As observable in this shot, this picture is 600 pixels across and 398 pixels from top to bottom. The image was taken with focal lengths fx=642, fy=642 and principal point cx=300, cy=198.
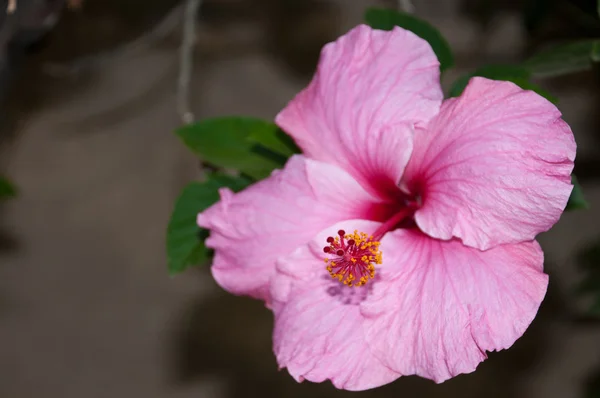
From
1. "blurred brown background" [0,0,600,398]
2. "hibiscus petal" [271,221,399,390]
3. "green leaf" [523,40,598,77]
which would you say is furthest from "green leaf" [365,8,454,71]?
"blurred brown background" [0,0,600,398]

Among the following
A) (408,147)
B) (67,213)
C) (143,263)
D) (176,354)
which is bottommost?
(176,354)

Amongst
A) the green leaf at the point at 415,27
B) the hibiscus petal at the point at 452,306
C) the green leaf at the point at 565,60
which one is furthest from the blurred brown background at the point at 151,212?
the hibiscus petal at the point at 452,306

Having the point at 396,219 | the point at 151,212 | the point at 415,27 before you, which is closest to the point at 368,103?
the point at 396,219

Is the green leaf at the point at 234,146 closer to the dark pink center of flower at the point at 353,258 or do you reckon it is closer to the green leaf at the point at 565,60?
the dark pink center of flower at the point at 353,258

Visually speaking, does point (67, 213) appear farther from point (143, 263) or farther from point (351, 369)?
point (351, 369)

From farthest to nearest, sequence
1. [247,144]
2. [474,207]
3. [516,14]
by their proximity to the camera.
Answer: [516,14], [247,144], [474,207]

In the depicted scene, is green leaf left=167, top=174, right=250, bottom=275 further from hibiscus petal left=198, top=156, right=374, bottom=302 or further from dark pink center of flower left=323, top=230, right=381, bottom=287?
dark pink center of flower left=323, top=230, right=381, bottom=287

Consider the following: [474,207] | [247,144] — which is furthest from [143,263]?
[474,207]
